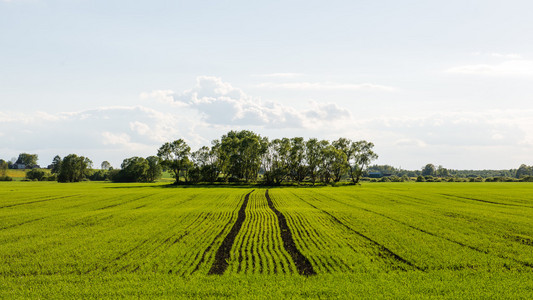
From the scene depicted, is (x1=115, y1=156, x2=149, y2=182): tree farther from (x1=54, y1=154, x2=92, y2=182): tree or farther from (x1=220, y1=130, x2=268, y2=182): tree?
(x1=220, y1=130, x2=268, y2=182): tree

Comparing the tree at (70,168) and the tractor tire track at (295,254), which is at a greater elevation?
the tree at (70,168)

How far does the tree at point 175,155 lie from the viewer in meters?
120

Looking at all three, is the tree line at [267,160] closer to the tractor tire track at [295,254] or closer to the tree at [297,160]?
the tree at [297,160]

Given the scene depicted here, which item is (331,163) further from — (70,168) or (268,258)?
(70,168)

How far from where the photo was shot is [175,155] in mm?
122312

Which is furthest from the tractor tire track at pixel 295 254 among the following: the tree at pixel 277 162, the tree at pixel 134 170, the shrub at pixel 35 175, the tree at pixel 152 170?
the shrub at pixel 35 175

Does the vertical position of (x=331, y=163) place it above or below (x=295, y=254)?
above

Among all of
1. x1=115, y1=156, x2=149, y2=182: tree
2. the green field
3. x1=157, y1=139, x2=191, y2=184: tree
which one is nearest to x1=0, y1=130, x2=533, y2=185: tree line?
x1=157, y1=139, x2=191, y2=184: tree

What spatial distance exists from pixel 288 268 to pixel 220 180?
11094 centimetres

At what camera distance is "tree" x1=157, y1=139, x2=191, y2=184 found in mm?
119969

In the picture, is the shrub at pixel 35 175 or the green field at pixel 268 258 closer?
the green field at pixel 268 258

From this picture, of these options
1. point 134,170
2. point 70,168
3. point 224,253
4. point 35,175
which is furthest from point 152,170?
point 224,253

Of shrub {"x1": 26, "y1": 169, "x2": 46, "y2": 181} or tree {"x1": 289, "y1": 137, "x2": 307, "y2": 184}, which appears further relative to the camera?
shrub {"x1": 26, "y1": 169, "x2": 46, "y2": 181}

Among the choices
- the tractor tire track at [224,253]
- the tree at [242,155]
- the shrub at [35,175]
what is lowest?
the tractor tire track at [224,253]
